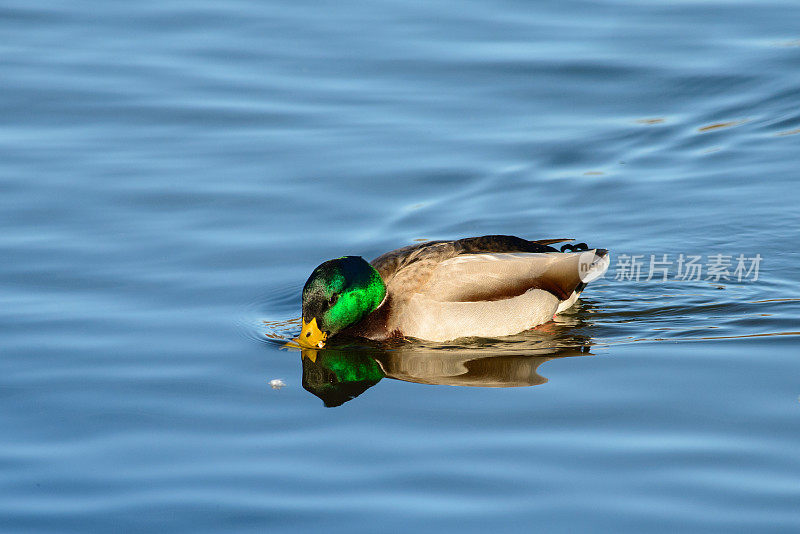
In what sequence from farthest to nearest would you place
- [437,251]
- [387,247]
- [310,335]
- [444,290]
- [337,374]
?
[387,247] < [437,251] < [444,290] < [310,335] < [337,374]

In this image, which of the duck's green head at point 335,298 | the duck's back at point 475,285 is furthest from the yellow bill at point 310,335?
the duck's back at point 475,285

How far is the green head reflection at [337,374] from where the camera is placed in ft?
22.4

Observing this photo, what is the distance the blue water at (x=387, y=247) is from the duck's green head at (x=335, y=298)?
192 millimetres

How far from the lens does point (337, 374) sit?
7254mm

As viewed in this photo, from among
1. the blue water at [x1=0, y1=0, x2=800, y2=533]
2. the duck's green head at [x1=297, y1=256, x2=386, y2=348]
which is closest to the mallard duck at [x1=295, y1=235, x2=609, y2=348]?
the duck's green head at [x1=297, y1=256, x2=386, y2=348]

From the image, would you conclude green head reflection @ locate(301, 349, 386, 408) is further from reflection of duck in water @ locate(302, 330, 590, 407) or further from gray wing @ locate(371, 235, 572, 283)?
gray wing @ locate(371, 235, 572, 283)

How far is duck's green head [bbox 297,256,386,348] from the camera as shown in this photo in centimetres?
766

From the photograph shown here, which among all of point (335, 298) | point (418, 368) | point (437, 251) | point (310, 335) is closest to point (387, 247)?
point (437, 251)

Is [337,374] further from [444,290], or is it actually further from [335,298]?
[444,290]

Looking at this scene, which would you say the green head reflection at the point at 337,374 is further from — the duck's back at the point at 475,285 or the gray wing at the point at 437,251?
the gray wing at the point at 437,251

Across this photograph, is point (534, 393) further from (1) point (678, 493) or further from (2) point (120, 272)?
(2) point (120, 272)

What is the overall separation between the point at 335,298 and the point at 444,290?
2.42ft

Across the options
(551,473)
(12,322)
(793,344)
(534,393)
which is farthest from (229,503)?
(793,344)

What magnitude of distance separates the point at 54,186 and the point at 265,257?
228 cm
